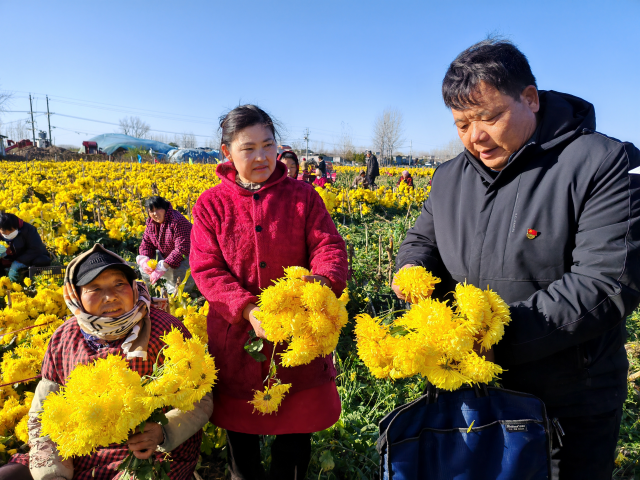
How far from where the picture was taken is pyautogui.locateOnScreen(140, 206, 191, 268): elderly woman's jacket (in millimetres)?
4785

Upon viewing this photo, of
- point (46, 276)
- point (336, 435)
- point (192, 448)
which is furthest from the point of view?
point (46, 276)

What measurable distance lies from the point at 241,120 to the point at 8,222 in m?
5.13

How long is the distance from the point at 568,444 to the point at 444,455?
560 millimetres

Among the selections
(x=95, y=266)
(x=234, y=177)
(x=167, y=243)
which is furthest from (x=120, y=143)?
(x=234, y=177)

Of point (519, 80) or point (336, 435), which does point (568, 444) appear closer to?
point (519, 80)

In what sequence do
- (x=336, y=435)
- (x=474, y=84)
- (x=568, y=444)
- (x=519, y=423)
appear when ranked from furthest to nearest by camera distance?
(x=336, y=435)
(x=568, y=444)
(x=474, y=84)
(x=519, y=423)

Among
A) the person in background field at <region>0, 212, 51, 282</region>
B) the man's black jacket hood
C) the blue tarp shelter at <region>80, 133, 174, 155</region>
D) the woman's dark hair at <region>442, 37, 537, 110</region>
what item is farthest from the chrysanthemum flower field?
the blue tarp shelter at <region>80, 133, 174, 155</region>

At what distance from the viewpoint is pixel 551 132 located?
4.41 ft

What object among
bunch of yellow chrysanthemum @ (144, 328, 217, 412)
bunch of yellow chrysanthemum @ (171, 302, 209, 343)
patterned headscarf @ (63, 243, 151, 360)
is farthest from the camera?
bunch of yellow chrysanthemum @ (171, 302, 209, 343)

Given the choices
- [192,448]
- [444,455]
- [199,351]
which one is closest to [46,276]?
[192,448]

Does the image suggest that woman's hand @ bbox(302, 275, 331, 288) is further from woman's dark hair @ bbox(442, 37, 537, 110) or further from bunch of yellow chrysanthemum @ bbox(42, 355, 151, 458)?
woman's dark hair @ bbox(442, 37, 537, 110)

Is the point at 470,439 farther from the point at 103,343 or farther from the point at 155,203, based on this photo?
the point at 155,203

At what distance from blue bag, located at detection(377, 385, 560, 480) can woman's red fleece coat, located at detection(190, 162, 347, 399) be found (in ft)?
2.12

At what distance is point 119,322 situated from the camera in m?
1.78
